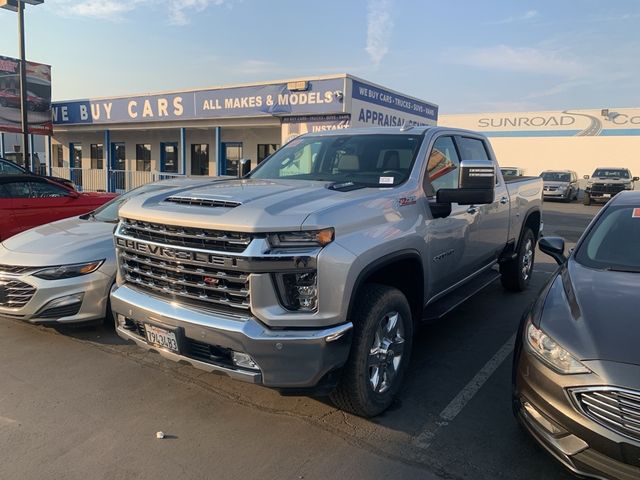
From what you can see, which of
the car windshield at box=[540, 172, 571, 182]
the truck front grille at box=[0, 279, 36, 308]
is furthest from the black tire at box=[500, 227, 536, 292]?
the car windshield at box=[540, 172, 571, 182]

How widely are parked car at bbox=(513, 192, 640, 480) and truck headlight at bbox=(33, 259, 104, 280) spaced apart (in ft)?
13.0

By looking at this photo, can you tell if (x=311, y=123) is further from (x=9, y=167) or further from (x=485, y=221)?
(x=485, y=221)

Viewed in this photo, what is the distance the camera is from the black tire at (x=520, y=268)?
672cm

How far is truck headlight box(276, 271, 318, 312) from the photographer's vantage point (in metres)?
2.87

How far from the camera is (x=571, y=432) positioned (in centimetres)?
247

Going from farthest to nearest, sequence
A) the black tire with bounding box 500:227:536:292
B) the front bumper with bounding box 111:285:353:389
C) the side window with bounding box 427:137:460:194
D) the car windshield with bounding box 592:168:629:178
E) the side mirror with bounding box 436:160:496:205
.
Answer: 1. the car windshield with bounding box 592:168:629:178
2. the black tire with bounding box 500:227:536:292
3. the side window with bounding box 427:137:460:194
4. the side mirror with bounding box 436:160:496:205
5. the front bumper with bounding box 111:285:353:389

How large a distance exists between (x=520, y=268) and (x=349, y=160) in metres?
3.56

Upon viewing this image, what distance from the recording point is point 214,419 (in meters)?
3.53

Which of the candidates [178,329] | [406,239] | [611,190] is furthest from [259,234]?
[611,190]

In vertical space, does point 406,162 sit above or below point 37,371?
above

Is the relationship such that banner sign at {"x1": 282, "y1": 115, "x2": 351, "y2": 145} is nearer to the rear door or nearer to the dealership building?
the dealership building

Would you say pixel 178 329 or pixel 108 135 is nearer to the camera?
pixel 178 329

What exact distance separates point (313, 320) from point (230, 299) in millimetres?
523

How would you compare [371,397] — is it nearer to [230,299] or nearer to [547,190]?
[230,299]
